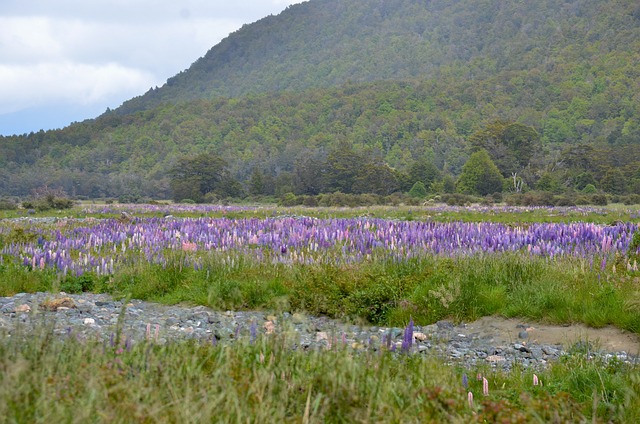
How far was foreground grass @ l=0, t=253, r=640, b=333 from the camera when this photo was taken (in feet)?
25.5

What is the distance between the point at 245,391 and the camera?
11.6ft

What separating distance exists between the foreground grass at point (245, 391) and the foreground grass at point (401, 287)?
2614 millimetres

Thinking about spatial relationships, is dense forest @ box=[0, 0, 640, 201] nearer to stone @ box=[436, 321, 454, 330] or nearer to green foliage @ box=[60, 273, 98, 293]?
green foliage @ box=[60, 273, 98, 293]

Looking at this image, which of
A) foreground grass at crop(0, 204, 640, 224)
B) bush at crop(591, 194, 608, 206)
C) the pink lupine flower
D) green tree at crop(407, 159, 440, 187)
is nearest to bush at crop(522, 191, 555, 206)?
bush at crop(591, 194, 608, 206)

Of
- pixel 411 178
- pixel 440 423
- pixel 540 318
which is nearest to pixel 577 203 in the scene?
pixel 411 178

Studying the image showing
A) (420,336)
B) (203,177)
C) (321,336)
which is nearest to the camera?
(321,336)

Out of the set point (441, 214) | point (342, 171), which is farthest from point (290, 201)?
point (342, 171)

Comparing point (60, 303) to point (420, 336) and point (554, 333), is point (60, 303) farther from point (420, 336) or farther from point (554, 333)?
point (554, 333)

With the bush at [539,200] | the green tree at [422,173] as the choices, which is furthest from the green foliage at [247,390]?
the green tree at [422,173]

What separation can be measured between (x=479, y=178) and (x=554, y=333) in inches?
2311

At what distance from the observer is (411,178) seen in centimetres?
7431

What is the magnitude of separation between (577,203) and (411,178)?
3323 cm

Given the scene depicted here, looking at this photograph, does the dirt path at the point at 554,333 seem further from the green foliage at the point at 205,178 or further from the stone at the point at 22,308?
the green foliage at the point at 205,178

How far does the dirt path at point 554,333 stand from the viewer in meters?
6.56
